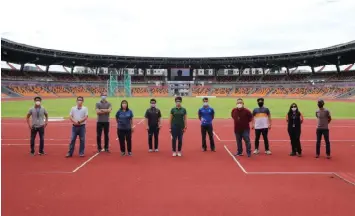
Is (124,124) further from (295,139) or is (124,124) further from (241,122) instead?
(295,139)

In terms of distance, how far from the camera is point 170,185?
254 inches

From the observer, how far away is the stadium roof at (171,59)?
A: 214 feet

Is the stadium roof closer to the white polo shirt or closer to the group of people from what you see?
the group of people

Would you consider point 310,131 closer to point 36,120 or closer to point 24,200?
point 36,120

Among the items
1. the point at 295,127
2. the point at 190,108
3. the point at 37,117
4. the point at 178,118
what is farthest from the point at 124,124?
the point at 190,108

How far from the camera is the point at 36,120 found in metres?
9.49

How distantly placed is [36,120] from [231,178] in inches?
253

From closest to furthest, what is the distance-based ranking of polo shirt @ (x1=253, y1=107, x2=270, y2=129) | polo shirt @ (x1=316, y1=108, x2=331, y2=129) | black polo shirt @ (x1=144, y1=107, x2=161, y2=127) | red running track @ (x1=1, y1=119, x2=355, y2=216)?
red running track @ (x1=1, y1=119, x2=355, y2=216) → polo shirt @ (x1=316, y1=108, x2=331, y2=129) → polo shirt @ (x1=253, y1=107, x2=270, y2=129) → black polo shirt @ (x1=144, y1=107, x2=161, y2=127)

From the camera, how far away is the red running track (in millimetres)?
5164

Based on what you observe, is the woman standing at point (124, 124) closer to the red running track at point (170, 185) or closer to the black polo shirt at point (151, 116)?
the red running track at point (170, 185)

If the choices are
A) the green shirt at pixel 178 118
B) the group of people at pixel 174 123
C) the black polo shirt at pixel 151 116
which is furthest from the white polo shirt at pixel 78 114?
the green shirt at pixel 178 118

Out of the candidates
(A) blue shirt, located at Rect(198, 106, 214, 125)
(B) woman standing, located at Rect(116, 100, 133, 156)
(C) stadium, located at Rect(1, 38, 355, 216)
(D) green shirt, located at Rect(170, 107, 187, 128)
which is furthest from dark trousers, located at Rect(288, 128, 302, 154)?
(B) woman standing, located at Rect(116, 100, 133, 156)

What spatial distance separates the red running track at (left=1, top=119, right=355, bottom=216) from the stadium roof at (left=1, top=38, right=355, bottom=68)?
59.4m

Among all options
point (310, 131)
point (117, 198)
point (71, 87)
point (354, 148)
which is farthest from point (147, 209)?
point (71, 87)
